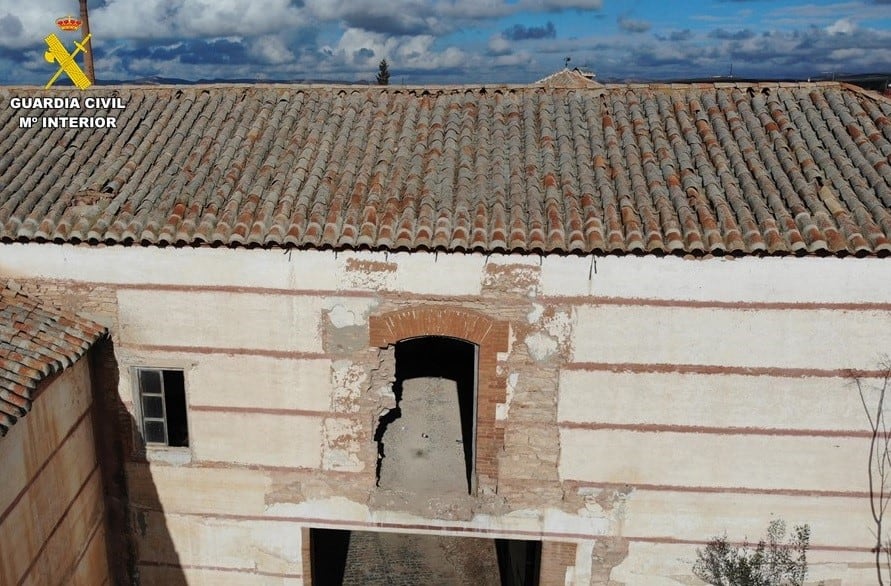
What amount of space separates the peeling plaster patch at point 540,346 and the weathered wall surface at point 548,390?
22mm

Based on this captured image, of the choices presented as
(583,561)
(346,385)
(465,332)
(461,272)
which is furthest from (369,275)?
(583,561)

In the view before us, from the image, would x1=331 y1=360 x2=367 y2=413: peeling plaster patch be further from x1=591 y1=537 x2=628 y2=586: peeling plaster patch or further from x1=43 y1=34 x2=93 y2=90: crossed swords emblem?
x1=43 y1=34 x2=93 y2=90: crossed swords emblem

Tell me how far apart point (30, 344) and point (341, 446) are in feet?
11.3

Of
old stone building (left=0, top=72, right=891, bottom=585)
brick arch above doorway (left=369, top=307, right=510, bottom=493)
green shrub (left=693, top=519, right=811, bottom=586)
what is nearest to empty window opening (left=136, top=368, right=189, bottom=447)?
old stone building (left=0, top=72, right=891, bottom=585)

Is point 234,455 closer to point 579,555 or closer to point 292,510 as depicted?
point 292,510

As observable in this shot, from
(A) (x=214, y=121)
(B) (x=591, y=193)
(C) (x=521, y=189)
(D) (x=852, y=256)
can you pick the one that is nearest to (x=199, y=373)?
(A) (x=214, y=121)

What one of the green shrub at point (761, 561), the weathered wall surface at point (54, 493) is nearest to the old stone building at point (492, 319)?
the green shrub at point (761, 561)

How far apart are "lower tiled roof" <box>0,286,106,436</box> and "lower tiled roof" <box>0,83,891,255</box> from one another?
0.81m

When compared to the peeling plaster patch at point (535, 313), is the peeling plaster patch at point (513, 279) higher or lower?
higher

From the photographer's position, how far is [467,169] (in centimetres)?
813

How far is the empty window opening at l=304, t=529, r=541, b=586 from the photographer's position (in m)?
11.1

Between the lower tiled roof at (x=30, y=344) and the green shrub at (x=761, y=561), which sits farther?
the green shrub at (x=761, y=561)

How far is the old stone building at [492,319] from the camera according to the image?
23.8 feet

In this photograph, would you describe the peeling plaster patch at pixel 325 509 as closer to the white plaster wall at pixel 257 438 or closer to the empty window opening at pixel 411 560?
the white plaster wall at pixel 257 438
